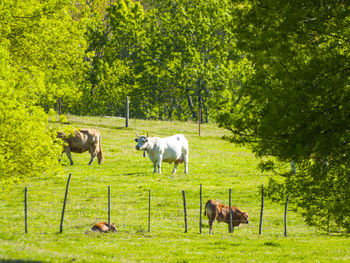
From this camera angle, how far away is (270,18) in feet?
50.3

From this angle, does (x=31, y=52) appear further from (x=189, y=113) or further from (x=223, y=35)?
(x=189, y=113)

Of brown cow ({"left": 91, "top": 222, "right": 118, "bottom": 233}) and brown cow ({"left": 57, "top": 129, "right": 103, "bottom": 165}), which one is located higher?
brown cow ({"left": 57, "top": 129, "right": 103, "bottom": 165})

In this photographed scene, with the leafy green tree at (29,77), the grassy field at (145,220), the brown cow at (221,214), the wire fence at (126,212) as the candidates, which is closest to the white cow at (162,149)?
the grassy field at (145,220)

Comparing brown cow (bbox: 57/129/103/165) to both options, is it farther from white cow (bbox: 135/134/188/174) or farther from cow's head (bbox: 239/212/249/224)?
cow's head (bbox: 239/212/249/224)

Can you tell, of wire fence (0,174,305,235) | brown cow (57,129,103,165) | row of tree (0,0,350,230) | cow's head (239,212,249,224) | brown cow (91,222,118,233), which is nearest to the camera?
row of tree (0,0,350,230)

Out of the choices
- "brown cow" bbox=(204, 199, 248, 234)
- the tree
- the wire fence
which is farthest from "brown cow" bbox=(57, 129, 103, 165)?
the tree

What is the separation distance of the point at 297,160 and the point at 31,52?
2483 centimetres

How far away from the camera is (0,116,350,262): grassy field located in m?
18.2

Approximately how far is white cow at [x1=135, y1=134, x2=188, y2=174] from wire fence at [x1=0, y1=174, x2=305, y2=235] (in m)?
5.26

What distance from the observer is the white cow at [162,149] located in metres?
35.8

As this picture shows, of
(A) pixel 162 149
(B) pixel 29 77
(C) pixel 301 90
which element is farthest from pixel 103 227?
(A) pixel 162 149

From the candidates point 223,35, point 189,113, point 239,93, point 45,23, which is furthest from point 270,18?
point 189,113

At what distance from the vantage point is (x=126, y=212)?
25891mm

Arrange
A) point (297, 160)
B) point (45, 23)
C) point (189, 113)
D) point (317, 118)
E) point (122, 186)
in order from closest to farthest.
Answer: point (317, 118) < point (297, 160) < point (122, 186) < point (45, 23) < point (189, 113)
